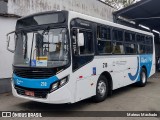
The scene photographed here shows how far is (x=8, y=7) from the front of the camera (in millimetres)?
10922

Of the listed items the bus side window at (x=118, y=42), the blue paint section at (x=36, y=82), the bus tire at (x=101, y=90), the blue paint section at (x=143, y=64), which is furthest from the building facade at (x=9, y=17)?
the blue paint section at (x=143, y=64)

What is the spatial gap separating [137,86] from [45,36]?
708 centimetres

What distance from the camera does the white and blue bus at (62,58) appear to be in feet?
22.2

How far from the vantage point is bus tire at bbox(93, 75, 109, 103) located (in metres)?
8.30

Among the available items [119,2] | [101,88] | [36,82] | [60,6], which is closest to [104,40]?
[101,88]

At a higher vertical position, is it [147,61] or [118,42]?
[118,42]

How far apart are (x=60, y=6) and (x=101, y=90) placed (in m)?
7.06

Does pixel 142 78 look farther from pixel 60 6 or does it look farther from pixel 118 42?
pixel 60 6

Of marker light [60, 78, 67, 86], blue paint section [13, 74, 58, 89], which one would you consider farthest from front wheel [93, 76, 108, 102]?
blue paint section [13, 74, 58, 89]

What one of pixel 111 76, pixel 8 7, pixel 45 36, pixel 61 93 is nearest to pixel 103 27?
pixel 111 76

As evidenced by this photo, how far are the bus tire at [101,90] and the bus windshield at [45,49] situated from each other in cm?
208

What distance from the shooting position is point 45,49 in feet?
23.1

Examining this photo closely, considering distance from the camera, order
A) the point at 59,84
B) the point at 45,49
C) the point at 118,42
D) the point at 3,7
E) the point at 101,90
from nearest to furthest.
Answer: the point at 59,84
the point at 45,49
the point at 101,90
the point at 118,42
the point at 3,7

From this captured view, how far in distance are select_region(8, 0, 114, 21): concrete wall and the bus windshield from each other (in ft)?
14.2
